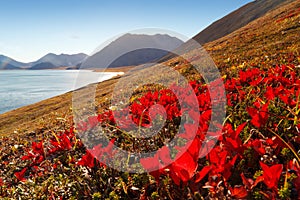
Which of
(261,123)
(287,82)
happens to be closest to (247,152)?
(261,123)

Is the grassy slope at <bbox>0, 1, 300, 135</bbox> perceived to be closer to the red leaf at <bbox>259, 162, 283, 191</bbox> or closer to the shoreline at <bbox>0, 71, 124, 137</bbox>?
the shoreline at <bbox>0, 71, 124, 137</bbox>

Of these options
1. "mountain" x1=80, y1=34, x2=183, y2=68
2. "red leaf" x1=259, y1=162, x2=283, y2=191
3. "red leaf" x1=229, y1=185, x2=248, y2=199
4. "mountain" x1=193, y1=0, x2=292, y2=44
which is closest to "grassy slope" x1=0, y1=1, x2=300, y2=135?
"mountain" x1=80, y1=34, x2=183, y2=68

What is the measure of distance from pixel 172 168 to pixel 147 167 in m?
0.33

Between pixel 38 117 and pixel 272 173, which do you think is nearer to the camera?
pixel 272 173

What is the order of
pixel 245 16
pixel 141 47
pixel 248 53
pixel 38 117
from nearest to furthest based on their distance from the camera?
1. pixel 141 47
2. pixel 248 53
3. pixel 38 117
4. pixel 245 16

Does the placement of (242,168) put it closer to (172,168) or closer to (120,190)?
(172,168)

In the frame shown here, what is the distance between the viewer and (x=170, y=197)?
2.59 metres

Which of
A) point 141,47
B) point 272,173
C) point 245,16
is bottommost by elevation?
point 272,173

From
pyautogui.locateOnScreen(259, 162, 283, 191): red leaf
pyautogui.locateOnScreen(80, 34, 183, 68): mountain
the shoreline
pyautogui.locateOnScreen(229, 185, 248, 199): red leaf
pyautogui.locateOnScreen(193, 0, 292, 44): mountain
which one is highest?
pyautogui.locateOnScreen(193, 0, 292, 44): mountain

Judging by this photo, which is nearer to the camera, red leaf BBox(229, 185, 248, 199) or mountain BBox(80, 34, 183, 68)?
red leaf BBox(229, 185, 248, 199)

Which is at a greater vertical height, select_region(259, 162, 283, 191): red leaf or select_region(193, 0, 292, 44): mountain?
select_region(193, 0, 292, 44): mountain

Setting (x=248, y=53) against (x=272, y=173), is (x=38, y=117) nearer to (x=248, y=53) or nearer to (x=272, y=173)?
(x=248, y=53)

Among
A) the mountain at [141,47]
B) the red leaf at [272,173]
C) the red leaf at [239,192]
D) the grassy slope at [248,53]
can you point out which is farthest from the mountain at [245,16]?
the red leaf at [239,192]

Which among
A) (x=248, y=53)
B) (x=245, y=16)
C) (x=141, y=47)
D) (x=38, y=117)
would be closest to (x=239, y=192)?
(x=141, y=47)
